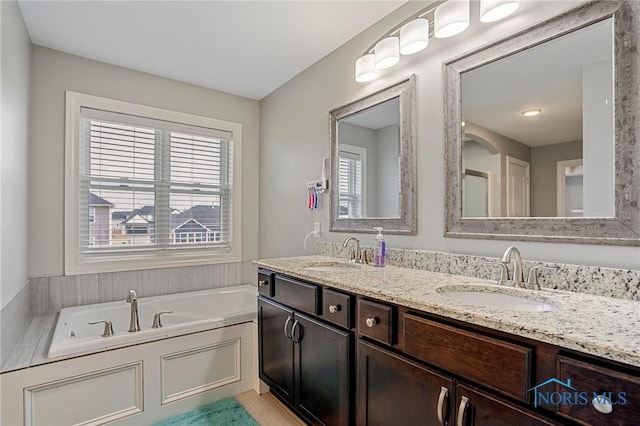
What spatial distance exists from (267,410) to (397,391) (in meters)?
1.29

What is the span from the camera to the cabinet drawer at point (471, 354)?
831 mm

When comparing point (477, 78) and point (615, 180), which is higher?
point (477, 78)

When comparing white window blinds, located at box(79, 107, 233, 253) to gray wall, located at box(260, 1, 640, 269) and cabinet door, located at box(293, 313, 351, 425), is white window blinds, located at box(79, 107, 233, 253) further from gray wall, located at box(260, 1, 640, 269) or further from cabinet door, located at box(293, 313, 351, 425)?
cabinet door, located at box(293, 313, 351, 425)

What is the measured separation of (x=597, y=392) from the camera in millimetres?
707

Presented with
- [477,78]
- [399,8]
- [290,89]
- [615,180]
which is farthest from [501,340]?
[290,89]

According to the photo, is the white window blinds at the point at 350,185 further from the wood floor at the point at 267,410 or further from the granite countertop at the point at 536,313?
the wood floor at the point at 267,410

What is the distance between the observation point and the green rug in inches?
77.2

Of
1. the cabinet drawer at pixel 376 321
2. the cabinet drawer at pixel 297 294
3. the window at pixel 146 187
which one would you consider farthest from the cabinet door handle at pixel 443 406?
the window at pixel 146 187

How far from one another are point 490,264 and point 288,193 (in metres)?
1.89

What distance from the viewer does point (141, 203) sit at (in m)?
2.84

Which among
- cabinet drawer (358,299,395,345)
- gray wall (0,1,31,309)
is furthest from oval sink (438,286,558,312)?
gray wall (0,1,31,309)

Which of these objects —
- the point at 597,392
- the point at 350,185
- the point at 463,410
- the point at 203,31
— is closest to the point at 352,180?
the point at 350,185

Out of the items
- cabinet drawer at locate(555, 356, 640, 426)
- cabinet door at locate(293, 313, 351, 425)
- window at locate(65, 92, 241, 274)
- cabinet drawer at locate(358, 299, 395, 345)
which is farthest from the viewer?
window at locate(65, 92, 241, 274)

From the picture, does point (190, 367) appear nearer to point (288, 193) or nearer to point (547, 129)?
point (288, 193)
